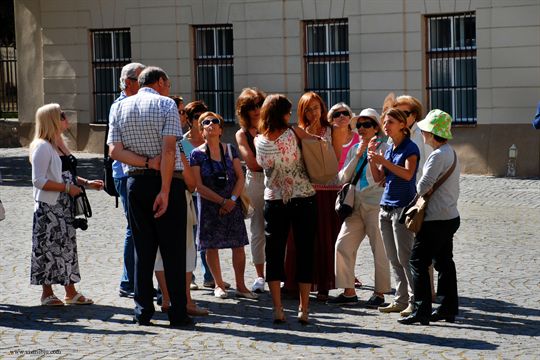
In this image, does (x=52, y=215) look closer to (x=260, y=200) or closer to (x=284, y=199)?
(x=260, y=200)

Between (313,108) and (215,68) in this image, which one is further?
(215,68)

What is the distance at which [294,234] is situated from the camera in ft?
31.8

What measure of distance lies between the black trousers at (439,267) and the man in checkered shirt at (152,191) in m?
1.67

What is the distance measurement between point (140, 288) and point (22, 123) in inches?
841

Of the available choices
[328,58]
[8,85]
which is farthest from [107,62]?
[328,58]

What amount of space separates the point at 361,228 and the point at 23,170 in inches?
596

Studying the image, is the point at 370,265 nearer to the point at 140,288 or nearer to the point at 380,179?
the point at 380,179

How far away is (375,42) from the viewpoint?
24422 mm

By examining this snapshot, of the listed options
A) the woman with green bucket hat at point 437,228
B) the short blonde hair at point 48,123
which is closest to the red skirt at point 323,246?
the woman with green bucket hat at point 437,228

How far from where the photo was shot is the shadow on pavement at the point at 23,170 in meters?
22.9

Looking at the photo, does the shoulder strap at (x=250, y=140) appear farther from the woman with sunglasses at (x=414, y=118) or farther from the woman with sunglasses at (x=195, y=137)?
the woman with sunglasses at (x=414, y=118)

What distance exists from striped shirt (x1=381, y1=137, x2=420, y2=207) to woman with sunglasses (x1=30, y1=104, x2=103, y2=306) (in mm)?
2507

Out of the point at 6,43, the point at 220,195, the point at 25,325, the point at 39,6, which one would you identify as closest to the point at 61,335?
the point at 25,325

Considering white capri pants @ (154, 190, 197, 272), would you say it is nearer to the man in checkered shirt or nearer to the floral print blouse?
the man in checkered shirt
